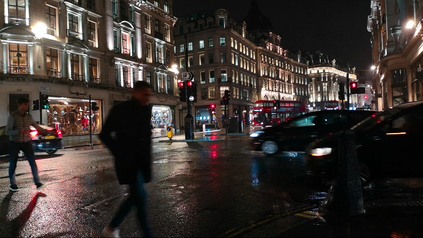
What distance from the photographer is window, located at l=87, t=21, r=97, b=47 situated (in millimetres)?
31141

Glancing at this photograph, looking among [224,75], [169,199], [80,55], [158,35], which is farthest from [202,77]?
[169,199]

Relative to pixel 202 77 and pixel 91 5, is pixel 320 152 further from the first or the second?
pixel 202 77

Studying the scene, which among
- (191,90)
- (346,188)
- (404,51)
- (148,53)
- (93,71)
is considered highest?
(148,53)

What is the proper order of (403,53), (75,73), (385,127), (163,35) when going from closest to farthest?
(385,127), (403,53), (75,73), (163,35)

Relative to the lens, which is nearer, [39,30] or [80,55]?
[39,30]

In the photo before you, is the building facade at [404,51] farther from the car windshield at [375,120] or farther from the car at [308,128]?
A: the car windshield at [375,120]

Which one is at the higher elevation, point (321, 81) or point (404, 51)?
point (321, 81)

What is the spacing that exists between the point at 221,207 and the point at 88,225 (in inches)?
81.0

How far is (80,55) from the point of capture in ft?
97.9

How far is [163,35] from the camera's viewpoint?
141ft

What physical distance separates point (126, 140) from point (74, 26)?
30409 millimetres

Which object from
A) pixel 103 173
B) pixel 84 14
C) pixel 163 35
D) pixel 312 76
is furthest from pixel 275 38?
pixel 103 173

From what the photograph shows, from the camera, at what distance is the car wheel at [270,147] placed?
11.3 metres

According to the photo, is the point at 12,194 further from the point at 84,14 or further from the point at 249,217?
the point at 84,14
